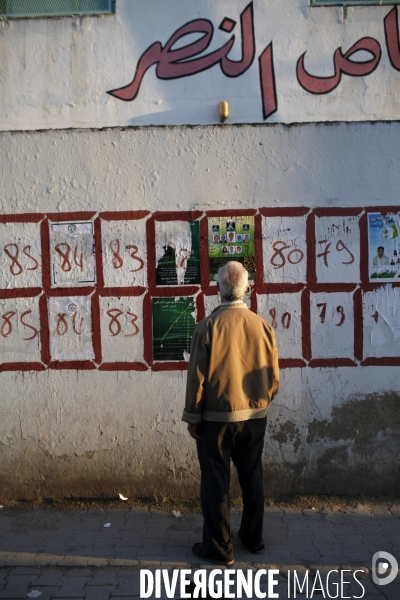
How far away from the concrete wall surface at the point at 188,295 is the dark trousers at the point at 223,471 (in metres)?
1.00

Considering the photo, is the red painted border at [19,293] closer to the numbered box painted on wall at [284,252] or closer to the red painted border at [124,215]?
the red painted border at [124,215]

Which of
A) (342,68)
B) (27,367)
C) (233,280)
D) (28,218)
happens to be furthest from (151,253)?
(342,68)

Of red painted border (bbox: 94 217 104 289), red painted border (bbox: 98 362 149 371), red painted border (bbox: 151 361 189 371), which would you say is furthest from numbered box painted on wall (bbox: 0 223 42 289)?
red painted border (bbox: 151 361 189 371)

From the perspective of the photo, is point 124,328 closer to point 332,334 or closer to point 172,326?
point 172,326

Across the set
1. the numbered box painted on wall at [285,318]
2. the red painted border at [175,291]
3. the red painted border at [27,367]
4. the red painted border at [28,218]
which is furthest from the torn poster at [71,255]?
the numbered box painted on wall at [285,318]

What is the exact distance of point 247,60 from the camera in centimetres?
478

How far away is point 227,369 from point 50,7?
3.54 meters

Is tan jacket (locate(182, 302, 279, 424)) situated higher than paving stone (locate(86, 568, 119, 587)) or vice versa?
tan jacket (locate(182, 302, 279, 424))

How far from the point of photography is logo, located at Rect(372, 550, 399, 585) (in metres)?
3.54

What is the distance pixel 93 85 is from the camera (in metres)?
4.80

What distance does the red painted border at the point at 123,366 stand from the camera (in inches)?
186

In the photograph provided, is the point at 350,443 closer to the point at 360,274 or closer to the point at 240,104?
the point at 360,274

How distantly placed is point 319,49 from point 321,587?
161 inches

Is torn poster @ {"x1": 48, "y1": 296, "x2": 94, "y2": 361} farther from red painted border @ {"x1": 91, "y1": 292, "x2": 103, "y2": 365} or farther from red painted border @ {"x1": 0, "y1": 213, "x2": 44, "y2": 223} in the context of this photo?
red painted border @ {"x1": 0, "y1": 213, "x2": 44, "y2": 223}
